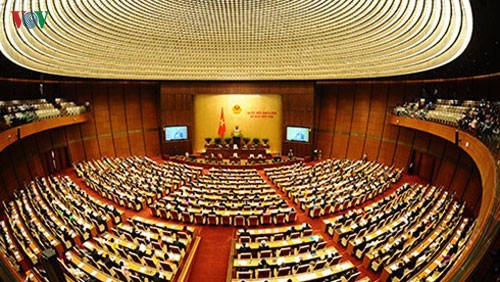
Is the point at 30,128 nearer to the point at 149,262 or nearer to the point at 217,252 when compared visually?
the point at 149,262

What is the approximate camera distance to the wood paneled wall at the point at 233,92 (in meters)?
25.2

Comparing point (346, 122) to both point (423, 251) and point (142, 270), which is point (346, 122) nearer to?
point (423, 251)

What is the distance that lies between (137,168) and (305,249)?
13679 mm

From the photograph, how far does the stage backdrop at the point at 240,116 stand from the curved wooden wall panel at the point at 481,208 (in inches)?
552

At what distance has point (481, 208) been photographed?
819 cm

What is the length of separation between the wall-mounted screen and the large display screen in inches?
362

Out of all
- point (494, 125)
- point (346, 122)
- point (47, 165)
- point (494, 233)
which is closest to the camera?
point (494, 233)

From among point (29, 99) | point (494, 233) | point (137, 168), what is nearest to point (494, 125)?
point (494, 233)

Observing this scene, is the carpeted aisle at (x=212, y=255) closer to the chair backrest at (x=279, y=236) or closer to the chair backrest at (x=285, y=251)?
the chair backrest at (x=279, y=236)

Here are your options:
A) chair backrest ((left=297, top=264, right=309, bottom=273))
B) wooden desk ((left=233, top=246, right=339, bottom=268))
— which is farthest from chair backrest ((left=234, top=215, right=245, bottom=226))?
chair backrest ((left=297, top=264, right=309, bottom=273))

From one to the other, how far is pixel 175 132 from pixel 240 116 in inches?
240

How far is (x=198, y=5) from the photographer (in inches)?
437

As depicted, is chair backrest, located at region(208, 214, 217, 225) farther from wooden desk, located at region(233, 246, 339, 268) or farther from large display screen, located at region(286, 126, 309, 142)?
large display screen, located at region(286, 126, 309, 142)

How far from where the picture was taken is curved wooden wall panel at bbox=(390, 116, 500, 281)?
560 centimetres
